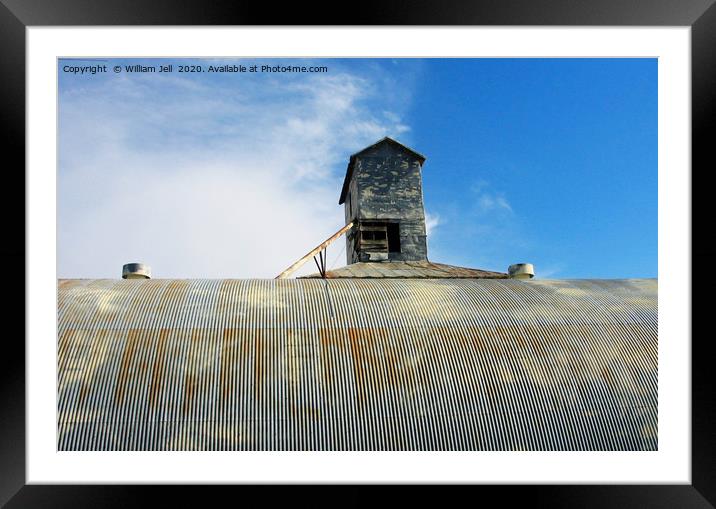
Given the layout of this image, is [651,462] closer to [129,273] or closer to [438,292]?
[438,292]

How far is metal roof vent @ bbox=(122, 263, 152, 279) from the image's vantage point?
18875mm

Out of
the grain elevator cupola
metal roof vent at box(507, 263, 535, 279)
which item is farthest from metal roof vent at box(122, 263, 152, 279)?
metal roof vent at box(507, 263, 535, 279)

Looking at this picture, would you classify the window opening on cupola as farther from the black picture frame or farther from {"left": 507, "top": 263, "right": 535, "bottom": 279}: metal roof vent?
the black picture frame

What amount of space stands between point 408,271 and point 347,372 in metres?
12.1

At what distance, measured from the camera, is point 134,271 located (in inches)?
746

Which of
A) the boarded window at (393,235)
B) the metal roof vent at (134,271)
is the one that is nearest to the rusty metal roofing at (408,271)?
the boarded window at (393,235)

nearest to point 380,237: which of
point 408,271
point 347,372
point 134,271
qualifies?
point 408,271

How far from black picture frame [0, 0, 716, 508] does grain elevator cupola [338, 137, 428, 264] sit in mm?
18515
